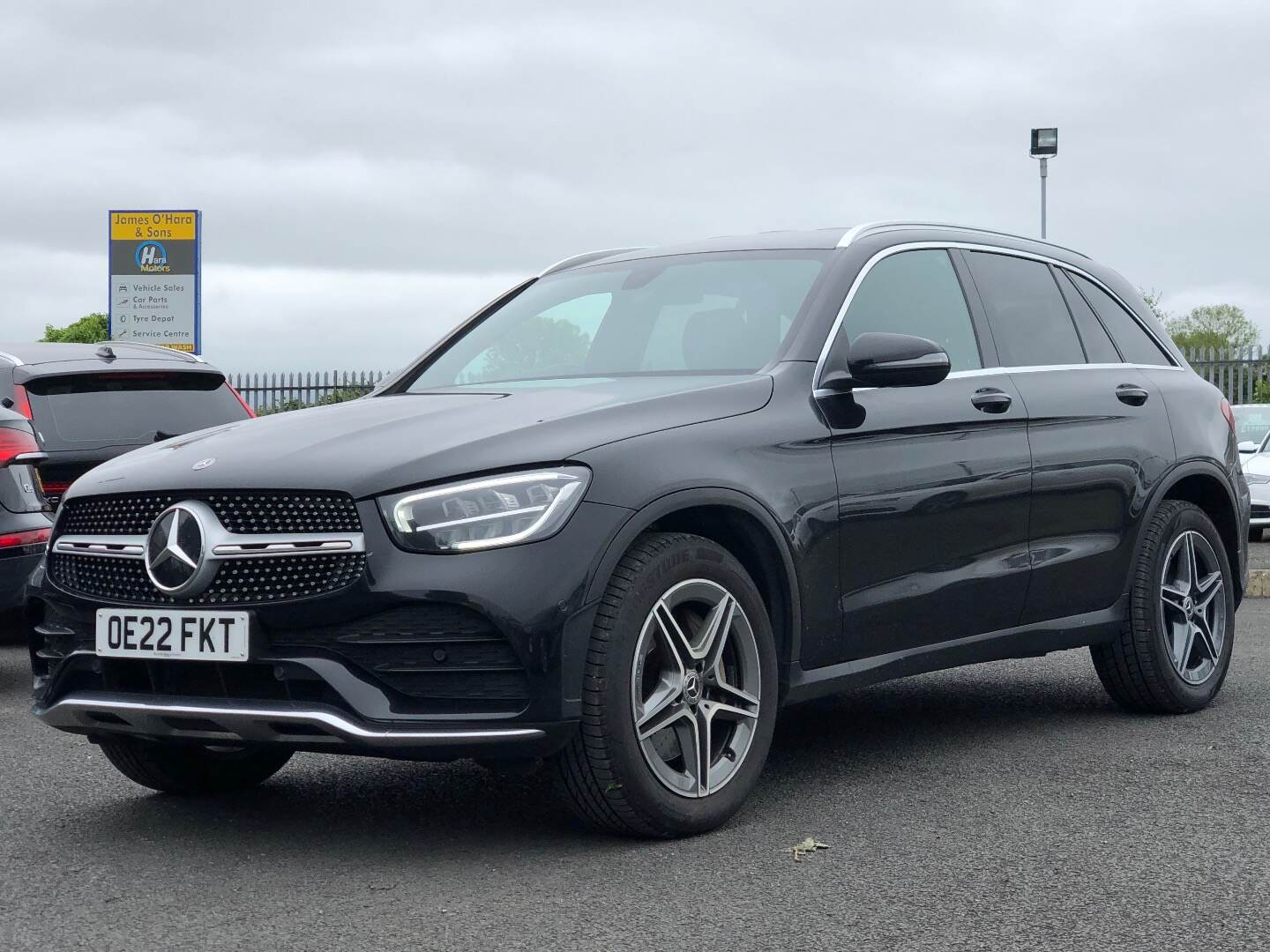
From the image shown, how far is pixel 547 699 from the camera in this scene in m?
4.36

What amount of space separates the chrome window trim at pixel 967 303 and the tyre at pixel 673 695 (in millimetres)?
859

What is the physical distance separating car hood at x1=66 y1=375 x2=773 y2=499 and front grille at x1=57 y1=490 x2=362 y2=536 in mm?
31

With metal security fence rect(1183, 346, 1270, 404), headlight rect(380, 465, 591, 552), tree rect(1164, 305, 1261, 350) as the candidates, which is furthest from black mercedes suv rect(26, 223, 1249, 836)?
tree rect(1164, 305, 1261, 350)

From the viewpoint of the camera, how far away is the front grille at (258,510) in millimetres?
4410

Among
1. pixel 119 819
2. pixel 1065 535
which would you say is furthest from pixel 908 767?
pixel 119 819

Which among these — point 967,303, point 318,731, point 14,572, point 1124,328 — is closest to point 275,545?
point 318,731

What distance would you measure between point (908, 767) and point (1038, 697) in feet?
6.00

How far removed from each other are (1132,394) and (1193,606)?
3.02ft

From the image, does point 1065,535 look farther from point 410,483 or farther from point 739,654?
point 410,483

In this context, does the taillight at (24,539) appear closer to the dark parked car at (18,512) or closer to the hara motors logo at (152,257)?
the dark parked car at (18,512)

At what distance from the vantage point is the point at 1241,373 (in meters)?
28.5

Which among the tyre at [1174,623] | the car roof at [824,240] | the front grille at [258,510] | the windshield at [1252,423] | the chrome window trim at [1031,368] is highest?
the car roof at [824,240]

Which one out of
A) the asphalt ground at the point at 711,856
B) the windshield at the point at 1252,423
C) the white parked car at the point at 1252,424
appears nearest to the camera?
the asphalt ground at the point at 711,856

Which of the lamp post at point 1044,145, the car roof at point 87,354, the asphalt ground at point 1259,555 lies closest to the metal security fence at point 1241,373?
the lamp post at point 1044,145
